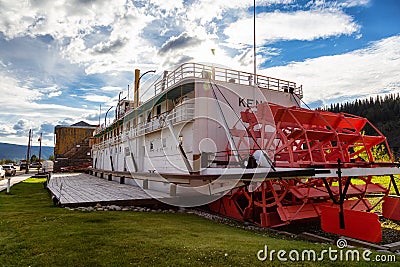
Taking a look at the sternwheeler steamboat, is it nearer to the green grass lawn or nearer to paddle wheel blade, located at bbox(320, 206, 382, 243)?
paddle wheel blade, located at bbox(320, 206, 382, 243)

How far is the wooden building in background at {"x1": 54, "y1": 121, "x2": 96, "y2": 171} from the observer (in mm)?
40156

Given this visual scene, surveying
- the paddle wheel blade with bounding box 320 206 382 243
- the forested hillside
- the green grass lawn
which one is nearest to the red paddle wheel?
the paddle wheel blade with bounding box 320 206 382 243

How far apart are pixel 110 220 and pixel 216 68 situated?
24.6 feet

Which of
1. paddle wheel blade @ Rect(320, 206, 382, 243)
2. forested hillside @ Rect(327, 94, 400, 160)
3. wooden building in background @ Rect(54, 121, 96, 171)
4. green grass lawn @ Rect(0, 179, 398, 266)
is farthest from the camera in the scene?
forested hillside @ Rect(327, 94, 400, 160)

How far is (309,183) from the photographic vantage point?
10578 mm

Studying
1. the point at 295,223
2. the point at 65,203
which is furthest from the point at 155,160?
the point at 295,223

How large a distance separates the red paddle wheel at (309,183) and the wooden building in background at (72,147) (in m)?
32.5

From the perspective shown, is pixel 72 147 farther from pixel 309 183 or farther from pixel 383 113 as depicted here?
pixel 383 113

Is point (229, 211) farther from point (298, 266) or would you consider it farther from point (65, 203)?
point (298, 266)

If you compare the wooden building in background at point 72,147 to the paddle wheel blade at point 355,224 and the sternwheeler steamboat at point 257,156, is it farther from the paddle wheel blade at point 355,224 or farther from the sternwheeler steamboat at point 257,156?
the paddle wheel blade at point 355,224

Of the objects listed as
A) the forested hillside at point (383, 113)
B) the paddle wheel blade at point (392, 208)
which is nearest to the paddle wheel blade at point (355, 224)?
the paddle wheel blade at point (392, 208)

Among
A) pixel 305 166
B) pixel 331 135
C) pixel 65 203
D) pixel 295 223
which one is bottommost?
pixel 295 223

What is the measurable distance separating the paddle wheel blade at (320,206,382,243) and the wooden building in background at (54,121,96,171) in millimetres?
35606

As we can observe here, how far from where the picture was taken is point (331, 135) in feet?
34.8
